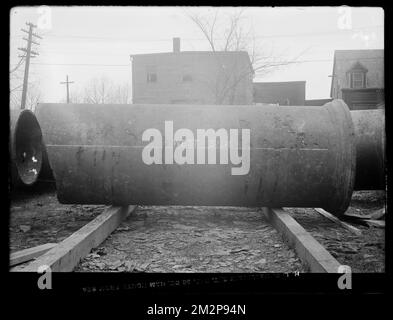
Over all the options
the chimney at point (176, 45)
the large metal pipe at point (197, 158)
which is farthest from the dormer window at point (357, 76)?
the large metal pipe at point (197, 158)

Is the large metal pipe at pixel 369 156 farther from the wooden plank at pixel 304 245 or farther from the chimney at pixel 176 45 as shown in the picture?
the chimney at pixel 176 45

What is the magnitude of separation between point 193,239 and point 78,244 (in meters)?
1.23

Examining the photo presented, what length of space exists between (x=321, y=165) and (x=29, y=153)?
12.0 ft

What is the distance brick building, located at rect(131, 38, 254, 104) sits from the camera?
25125 mm

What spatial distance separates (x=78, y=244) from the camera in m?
2.76

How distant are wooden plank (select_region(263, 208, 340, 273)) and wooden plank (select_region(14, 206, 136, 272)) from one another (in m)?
1.88

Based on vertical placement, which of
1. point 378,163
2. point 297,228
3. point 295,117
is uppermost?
point 295,117

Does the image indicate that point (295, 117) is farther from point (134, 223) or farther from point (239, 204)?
point (134, 223)

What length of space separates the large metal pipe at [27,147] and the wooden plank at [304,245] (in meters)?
2.98

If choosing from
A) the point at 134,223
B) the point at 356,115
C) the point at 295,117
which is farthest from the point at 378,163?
the point at 134,223

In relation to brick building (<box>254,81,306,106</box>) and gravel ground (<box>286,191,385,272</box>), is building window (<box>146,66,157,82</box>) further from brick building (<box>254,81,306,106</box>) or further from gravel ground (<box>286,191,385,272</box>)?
gravel ground (<box>286,191,385,272</box>)

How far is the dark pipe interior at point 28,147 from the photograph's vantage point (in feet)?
13.1

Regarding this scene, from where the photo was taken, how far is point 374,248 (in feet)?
10.6

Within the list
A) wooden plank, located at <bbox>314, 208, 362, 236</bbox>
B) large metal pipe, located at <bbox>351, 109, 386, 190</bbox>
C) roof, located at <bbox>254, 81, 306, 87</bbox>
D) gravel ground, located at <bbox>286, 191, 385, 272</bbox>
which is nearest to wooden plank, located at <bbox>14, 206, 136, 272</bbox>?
gravel ground, located at <bbox>286, 191, 385, 272</bbox>
